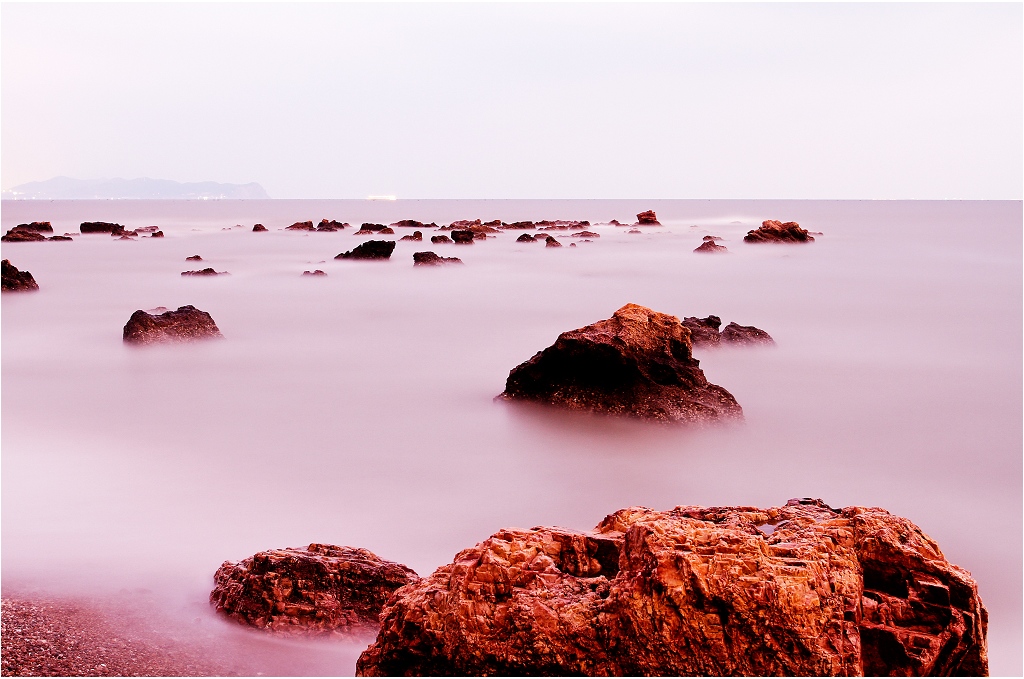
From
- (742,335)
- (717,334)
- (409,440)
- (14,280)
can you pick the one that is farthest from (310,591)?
(14,280)

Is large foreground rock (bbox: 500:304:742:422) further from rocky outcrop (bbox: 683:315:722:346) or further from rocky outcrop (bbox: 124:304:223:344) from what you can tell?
rocky outcrop (bbox: 124:304:223:344)

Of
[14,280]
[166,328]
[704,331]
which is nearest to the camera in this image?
[704,331]

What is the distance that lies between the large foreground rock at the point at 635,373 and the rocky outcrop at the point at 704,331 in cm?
325

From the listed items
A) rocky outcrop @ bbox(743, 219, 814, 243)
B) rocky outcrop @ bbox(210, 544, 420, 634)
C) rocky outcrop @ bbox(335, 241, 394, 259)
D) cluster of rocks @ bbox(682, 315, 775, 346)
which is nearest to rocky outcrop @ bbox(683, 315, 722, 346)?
cluster of rocks @ bbox(682, 315, 775, 346)

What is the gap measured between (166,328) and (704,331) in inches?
284

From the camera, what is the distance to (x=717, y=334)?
35.8ft

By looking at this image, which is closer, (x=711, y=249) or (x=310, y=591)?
(x=310, y=591)

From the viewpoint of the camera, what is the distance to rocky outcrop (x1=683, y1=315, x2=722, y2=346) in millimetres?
10656

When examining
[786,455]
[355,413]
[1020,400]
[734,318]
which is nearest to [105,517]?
[355,413]

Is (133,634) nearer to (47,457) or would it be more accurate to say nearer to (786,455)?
(47,457)

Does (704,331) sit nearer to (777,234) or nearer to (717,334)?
(717,334)

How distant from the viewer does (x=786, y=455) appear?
7094 mm

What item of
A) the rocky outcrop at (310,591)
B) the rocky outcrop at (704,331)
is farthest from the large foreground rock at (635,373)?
the rocky outcrop at (310,591)

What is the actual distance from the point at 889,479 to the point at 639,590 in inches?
194
